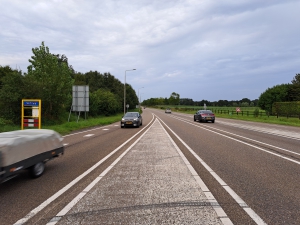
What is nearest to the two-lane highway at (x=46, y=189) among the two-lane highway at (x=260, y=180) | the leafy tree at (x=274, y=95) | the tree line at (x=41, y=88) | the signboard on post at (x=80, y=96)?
the two-lane highway at (x=260, y=180)

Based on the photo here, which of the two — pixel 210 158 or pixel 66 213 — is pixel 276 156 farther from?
pixel 66 213

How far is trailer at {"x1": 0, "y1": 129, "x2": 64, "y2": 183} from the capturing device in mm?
4941

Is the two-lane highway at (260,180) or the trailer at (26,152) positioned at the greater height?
the trailer at (26,152)

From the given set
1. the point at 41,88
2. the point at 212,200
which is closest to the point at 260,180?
the point at 212,200

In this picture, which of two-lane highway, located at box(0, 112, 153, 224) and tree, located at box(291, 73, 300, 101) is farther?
tree, located at box(291, 73, 300, 101)

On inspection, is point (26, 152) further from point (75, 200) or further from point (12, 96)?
point (12, 96)

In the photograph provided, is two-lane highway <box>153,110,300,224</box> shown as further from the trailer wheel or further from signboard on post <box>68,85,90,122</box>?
signboard on post <box>68,85,90,122</box>

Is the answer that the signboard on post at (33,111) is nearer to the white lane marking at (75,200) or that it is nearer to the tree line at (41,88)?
the tree line at (41,88)

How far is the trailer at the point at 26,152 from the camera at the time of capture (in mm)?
4941

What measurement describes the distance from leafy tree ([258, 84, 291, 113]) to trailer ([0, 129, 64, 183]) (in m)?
68.1

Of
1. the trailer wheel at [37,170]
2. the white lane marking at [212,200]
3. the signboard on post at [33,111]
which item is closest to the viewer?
the white lane marking at [212,200]

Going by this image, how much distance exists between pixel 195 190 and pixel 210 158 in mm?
3588

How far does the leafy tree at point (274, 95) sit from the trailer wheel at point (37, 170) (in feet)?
225

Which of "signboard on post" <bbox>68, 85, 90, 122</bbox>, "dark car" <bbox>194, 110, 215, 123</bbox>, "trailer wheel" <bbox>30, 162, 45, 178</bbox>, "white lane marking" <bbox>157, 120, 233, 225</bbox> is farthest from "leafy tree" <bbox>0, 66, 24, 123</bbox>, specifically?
"white lane marking" <bbox>157, 120, 233, 225</bbox>
